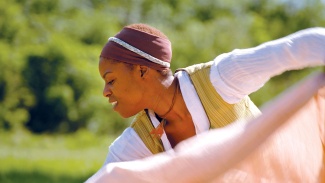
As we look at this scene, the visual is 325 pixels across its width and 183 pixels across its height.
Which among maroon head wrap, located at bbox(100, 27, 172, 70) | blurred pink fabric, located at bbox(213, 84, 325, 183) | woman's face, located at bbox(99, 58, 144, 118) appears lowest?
blurred pink fabric, located at bbox(213, 84, 325, 183)

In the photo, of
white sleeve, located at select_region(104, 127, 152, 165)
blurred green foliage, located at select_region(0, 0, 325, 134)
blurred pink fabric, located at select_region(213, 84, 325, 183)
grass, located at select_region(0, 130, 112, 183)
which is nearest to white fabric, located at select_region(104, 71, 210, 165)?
white sleeve, located at select_region(104, 127, 152, 165)

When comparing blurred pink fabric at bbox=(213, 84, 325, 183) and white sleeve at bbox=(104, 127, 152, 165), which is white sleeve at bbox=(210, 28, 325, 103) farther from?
white sleeve at bbox=(104, 127, 152, 165)

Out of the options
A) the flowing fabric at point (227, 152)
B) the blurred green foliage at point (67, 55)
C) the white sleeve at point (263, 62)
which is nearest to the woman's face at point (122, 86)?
the white sleeve at point (263, 62)

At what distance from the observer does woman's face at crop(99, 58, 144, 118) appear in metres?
4.12

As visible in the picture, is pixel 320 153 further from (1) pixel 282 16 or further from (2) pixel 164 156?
(1) pixel 282 16

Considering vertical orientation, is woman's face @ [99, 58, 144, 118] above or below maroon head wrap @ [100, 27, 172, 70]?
below

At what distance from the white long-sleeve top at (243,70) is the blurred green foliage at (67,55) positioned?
48.5 ft

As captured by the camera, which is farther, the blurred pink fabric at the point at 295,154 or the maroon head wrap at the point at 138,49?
the maroon head wrap at the point at 138,49

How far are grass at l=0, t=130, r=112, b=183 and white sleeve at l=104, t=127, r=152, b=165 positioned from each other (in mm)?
9088

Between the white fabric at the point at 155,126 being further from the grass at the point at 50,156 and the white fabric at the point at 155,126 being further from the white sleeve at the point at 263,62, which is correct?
the grass at the point at 50,156

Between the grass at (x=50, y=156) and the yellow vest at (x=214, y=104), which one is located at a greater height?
the grass at (x=50, y=156)

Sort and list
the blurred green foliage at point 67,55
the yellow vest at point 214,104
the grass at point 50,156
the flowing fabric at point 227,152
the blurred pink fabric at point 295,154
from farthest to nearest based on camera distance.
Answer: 1. the blurred green foliage at point 67,55
2. the grass at point 50,156
3. the yellow vest at point 214,104
4. the blurred pink fabric at point 295,154
5. the flowing fabric at point 227,152

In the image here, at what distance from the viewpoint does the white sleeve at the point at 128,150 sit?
4.21 meters

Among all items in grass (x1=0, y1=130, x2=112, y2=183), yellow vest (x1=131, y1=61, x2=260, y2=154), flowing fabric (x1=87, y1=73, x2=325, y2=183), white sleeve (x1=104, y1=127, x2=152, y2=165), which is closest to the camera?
flowing fabric (x1=87, y1=73, x2=325, y2=183)
